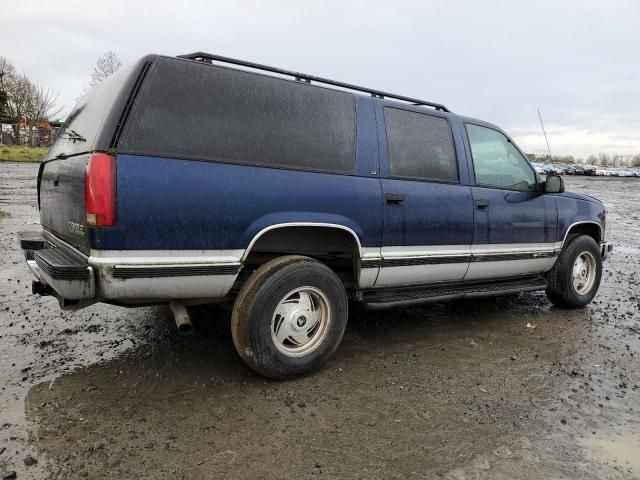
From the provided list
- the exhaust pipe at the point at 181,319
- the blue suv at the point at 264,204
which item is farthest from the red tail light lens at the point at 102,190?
the exhaust pipe at the point at 181,319

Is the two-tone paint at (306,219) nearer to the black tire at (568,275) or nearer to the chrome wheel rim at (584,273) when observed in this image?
the black tire at (568,275)

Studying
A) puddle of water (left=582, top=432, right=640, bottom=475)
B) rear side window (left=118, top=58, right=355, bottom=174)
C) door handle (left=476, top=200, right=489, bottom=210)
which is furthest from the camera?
door handle (left=476, top=200, right=489, bottom=210)

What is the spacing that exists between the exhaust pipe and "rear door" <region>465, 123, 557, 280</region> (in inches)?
102

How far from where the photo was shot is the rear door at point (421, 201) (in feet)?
12.6

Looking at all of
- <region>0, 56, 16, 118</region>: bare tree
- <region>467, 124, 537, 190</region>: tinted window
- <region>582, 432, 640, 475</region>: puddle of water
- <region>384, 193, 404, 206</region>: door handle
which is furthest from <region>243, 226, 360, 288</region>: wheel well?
<region>0, 56, 16, 118</region>: bare tree

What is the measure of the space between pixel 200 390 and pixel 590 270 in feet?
15.3

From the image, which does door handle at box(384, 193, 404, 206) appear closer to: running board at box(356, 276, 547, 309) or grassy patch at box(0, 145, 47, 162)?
running board at box(356, 276, 547, 309)

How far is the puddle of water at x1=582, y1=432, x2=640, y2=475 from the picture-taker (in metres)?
2.68

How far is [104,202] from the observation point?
2707mm

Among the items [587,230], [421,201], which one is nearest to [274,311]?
[421,201]

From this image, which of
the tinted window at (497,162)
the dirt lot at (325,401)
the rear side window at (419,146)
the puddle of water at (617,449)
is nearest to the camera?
the dirt lot at (325,401)

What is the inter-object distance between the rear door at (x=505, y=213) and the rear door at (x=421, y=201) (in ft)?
0.67

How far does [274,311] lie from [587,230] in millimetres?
4294

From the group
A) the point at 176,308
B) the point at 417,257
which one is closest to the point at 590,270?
the point at 417,257
